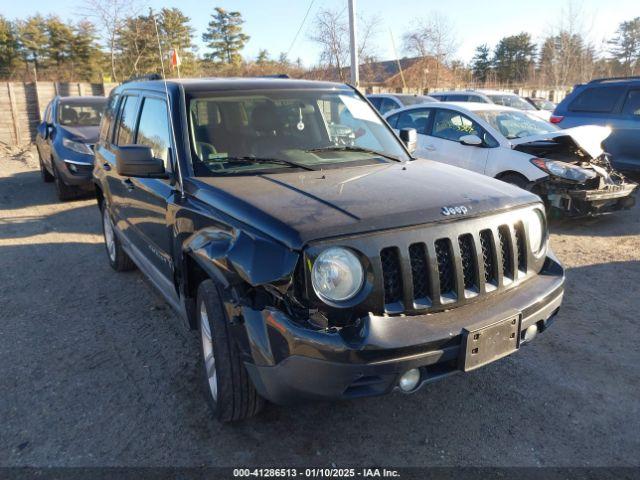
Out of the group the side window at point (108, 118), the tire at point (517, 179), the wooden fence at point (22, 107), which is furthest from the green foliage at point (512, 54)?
the side window at point (108, 118)

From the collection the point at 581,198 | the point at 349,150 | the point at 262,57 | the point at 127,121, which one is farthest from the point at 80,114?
the point at 262,57

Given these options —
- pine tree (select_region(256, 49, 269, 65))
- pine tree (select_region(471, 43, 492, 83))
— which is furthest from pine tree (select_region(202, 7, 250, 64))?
pine tree (select_region(471, 43, 492, 83))

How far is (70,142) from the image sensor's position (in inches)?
364

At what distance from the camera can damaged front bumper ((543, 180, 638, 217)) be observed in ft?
21.7

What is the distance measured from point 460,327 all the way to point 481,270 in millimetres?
382

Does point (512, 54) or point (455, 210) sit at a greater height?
point (512, 54)

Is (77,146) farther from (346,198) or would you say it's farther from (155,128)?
(346,198)

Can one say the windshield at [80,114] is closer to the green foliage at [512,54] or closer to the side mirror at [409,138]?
the side mirror at [409,138]

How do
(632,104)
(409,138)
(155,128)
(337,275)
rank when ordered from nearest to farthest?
(337,275), (155,128), (409,138), (632,104)

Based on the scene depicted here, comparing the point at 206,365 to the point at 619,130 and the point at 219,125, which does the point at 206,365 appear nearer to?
the point at 219,125

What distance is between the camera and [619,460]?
2.62m

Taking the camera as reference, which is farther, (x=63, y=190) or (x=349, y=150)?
(x=63, y=190)

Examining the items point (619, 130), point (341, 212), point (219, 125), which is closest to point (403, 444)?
point (341, 212)

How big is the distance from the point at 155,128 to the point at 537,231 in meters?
2.76
